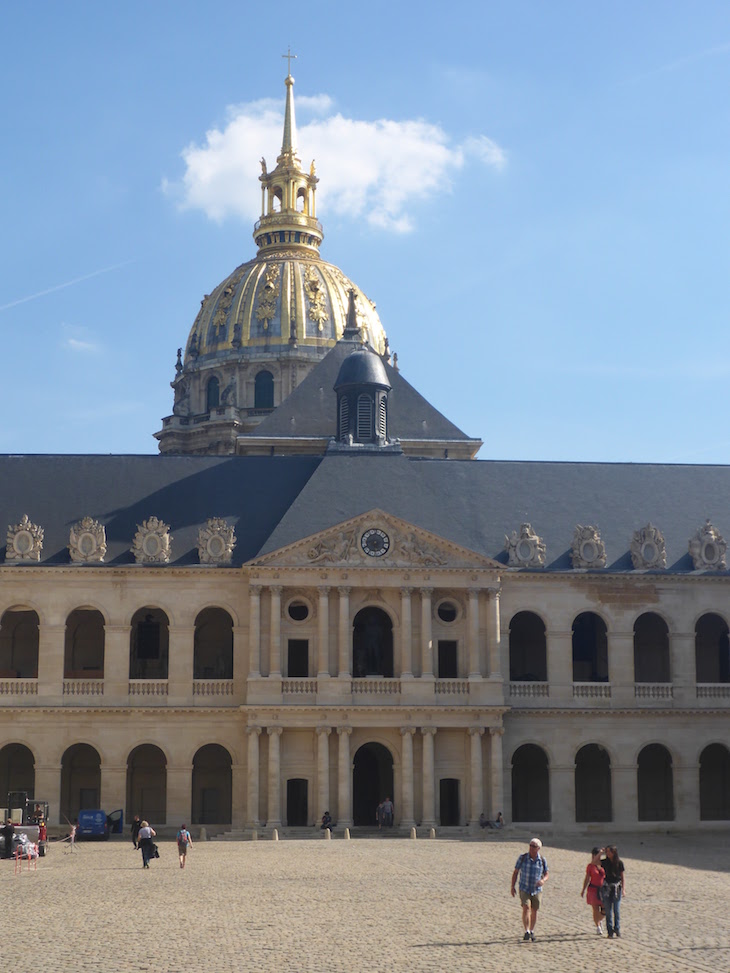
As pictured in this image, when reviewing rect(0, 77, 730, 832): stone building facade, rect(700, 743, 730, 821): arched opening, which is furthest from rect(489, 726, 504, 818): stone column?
rect(700, 743, 730, 821): arched opening

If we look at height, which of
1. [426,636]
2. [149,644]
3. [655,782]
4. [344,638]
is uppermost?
[149,644]

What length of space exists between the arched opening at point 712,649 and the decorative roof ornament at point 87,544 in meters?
30.2

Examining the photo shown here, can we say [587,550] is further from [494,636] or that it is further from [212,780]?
[212,780]

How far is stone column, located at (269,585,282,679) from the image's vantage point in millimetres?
69000

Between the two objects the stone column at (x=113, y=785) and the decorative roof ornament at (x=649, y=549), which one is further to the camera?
the decorative roof ornament at (x=649, y=549)

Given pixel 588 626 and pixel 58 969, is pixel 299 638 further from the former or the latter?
pixel 58 969

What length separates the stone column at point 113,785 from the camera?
225 ft

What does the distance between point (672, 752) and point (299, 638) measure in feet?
62.0

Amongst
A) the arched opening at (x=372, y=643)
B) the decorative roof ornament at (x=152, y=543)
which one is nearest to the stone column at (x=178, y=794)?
the arched opening at (x=372, y=643)

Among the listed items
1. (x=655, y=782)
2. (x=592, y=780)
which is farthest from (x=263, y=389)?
(x=655, y=782)

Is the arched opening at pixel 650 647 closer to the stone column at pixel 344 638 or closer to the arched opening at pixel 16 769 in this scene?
the stone column at pixel 344 638

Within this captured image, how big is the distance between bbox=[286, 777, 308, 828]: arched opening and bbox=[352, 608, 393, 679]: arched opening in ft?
19.7

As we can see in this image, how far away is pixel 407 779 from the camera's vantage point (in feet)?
223

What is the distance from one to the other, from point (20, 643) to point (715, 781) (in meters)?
35.4
